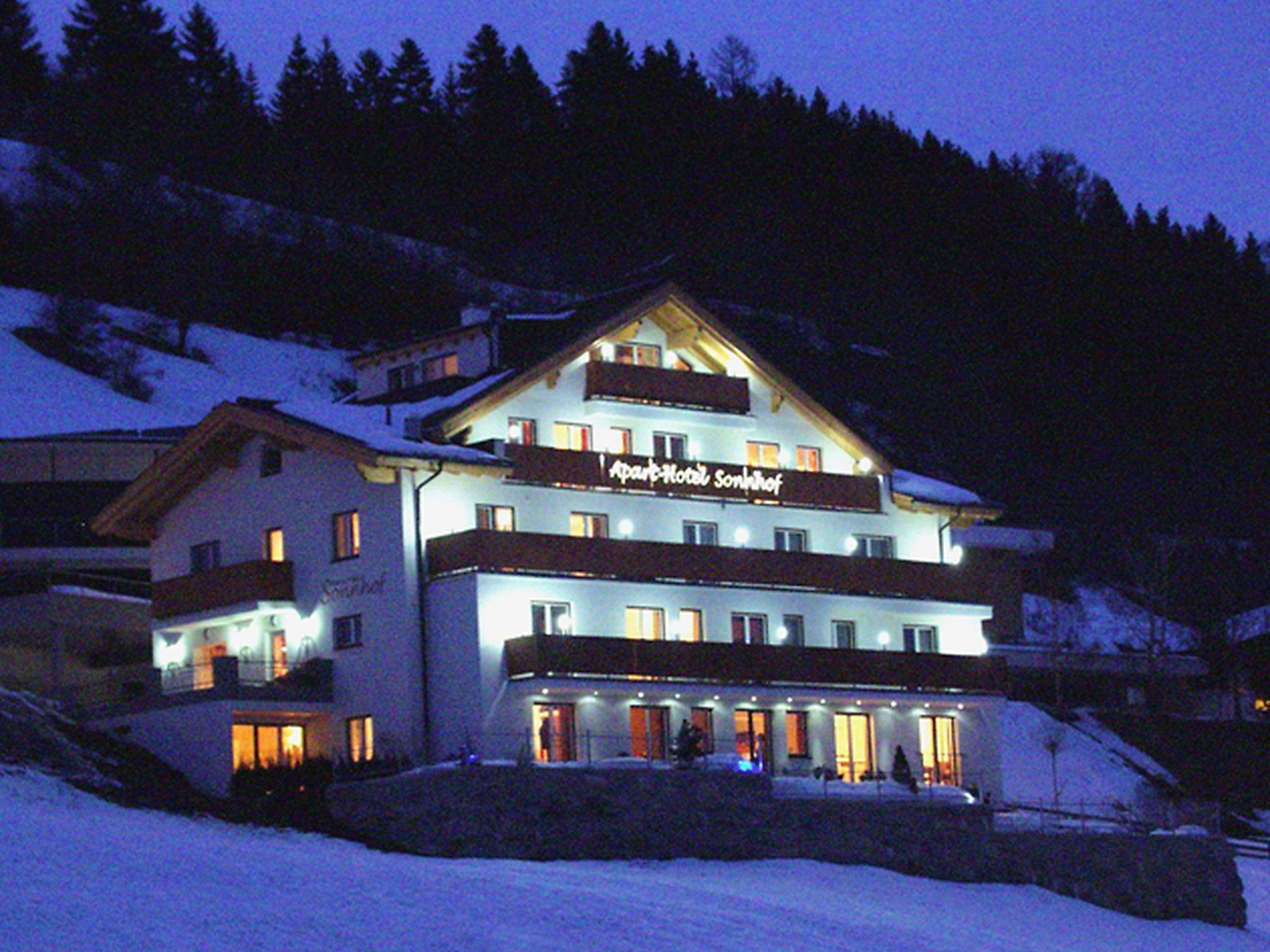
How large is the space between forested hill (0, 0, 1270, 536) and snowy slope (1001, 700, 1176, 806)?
47.3 metres

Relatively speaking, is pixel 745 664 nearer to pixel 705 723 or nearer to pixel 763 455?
pixel 705 723

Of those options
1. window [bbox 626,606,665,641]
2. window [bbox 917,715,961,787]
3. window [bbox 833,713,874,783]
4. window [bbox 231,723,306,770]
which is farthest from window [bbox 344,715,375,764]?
window [bbox 917,715,961,787]

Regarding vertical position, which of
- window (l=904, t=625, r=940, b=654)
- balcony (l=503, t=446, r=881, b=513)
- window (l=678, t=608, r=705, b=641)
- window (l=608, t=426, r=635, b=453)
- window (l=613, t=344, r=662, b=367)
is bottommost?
window (l=904, t=625, r=940, b=654)

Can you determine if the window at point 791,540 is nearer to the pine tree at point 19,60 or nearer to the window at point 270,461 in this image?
the window at point 270,461

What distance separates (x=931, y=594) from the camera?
2506 inches

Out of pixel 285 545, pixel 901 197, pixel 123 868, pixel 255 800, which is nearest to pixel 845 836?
pixel 255 800

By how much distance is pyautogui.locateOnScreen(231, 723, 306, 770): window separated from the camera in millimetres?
54312

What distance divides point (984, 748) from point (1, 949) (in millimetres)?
38978

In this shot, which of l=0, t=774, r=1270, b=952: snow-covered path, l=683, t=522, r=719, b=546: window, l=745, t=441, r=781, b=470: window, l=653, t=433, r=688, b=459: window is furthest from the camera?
l=745, t=441, r=781, b=470: window

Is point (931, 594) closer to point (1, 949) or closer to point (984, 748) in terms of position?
point (984, 748)

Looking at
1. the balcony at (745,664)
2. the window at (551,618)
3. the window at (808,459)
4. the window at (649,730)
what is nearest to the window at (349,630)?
the balcony at (745,664)

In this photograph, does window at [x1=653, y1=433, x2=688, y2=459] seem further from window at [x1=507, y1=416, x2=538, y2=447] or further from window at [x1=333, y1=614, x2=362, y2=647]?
window at [x1=333, y1=614, x2=362, y2=647]

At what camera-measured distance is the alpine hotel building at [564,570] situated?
2162 inches

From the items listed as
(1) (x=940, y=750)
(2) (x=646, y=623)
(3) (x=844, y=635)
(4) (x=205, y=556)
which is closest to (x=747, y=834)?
(2) (x=646, y=623)
